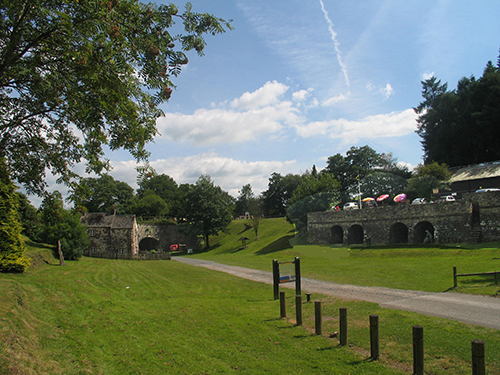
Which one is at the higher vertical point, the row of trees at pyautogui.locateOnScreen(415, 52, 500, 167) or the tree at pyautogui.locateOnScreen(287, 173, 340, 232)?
the row of trees at pyautogui.locateOnScreen(415, 52, 500, 167)

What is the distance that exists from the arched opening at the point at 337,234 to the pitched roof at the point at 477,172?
666 inches

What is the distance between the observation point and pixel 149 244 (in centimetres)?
6438

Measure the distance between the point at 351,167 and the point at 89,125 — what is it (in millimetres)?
67816

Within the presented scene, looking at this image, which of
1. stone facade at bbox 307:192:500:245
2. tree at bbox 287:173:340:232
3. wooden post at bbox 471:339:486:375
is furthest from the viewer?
tree at bbox 287:173:340:232

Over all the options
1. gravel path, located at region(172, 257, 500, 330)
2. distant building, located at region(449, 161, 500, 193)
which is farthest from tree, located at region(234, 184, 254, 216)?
gravel path, located at region(172, 257, 500, 330)

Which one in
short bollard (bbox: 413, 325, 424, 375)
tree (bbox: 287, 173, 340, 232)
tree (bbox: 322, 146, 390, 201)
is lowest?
short bollard (bbox: 413, 325, 424, 375)

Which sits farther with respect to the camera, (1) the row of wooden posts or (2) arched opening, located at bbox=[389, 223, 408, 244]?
(2) arched opening, located at bbox=[389, 223, 408, 244]

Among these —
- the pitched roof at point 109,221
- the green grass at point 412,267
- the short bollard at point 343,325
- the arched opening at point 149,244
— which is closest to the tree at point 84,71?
the short bollard at point 343,325

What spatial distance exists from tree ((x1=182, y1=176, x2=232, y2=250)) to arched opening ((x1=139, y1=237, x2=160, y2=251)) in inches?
374

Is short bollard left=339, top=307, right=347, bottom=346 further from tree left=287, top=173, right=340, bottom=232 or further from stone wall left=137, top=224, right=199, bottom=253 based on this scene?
stone wall left=137, top=224, right=199, bottom=253

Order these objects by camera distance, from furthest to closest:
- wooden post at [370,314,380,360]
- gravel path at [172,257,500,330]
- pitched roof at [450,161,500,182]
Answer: pitched roof at [450,161,500,182] → gravel path at [172,257,500,330] → wooden post at [370,314,380,360]

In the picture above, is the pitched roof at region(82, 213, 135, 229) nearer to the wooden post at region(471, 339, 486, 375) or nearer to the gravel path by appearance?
the gravel path

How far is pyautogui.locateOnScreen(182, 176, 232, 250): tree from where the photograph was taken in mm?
55750

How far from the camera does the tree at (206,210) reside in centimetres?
5575
